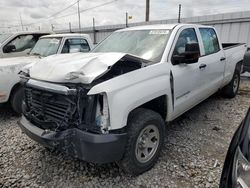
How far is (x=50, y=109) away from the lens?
104 inches

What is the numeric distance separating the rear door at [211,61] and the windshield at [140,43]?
3.25ft

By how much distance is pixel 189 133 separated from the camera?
3.99 meters

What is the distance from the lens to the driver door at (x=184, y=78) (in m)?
3.23

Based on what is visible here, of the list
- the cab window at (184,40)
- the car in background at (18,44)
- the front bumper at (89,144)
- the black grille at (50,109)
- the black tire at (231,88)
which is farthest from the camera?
the car in background at (18,44)

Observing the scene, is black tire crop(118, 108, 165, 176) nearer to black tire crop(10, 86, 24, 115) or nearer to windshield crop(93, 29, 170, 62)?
windshield crop(93, 29, 170, 62)

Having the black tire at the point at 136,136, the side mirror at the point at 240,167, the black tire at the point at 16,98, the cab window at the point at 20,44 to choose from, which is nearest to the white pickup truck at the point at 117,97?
the black tire at the point at 136,136

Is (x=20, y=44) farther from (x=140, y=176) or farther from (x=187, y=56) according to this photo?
(x=140, y=176)

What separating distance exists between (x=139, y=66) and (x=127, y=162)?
3.85 feet

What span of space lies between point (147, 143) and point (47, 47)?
171 inches

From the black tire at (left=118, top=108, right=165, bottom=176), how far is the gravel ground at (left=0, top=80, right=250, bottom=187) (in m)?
0.14

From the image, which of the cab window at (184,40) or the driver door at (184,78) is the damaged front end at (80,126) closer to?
the driver door at (184,78)

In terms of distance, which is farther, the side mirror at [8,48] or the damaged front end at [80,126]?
the side mirror at [8,48]

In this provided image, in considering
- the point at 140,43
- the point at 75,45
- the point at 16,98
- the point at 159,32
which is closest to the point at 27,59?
the point at 16,98

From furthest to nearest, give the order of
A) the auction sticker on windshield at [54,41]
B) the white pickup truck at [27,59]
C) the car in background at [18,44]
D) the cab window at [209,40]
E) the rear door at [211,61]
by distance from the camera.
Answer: the car in background at [18,44], the auction sticker on windshield at [54,41], the white pickup truck at [27,59], the cab window at [209,40], the rear door at [211,61]
